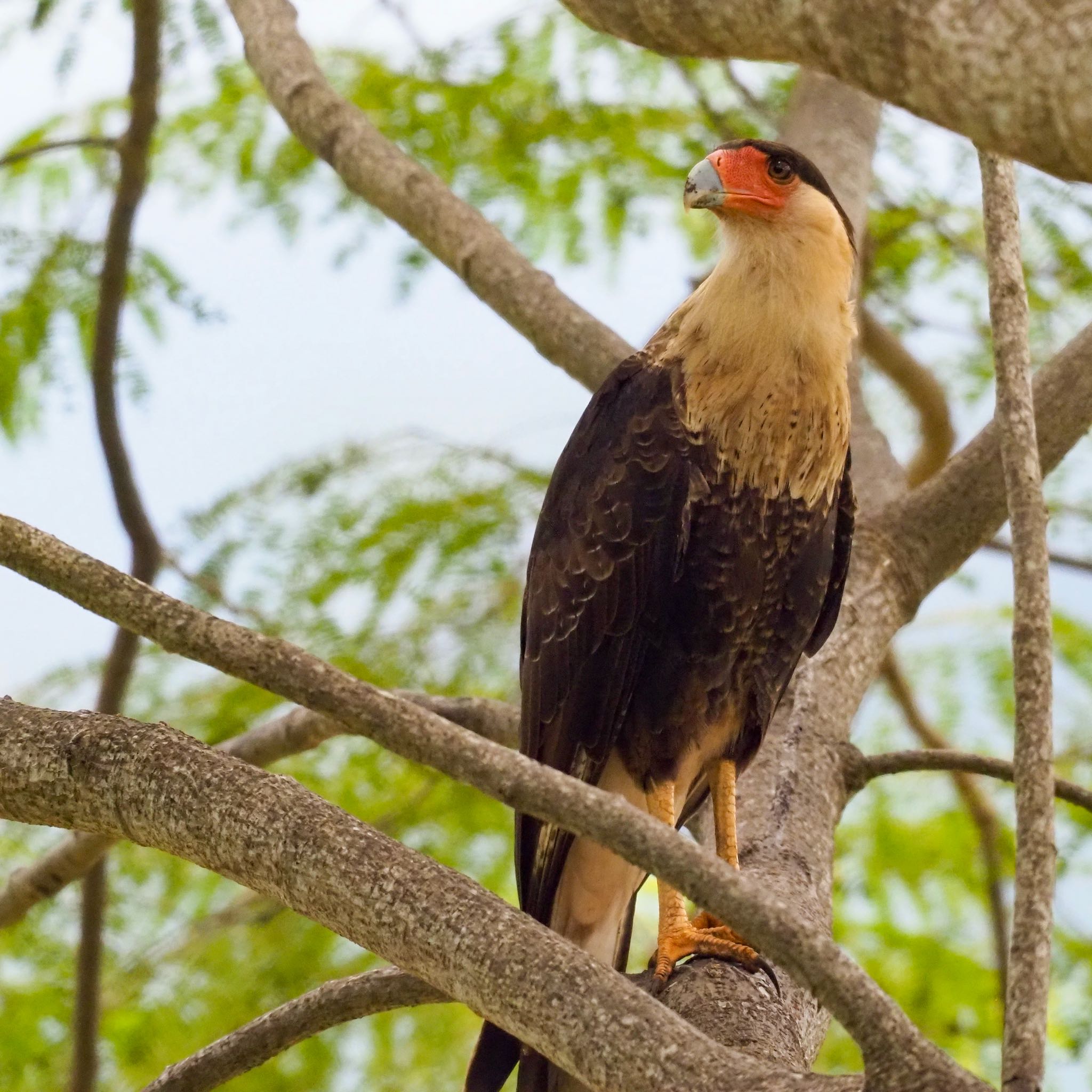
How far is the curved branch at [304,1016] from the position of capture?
216 centimetres

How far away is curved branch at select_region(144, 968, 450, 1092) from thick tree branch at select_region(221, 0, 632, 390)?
1.66m

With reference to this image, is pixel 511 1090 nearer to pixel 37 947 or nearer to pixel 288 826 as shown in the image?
pixel 37 947

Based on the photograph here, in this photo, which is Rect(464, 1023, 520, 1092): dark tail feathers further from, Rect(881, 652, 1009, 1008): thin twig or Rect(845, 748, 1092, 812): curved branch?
Rect(881, 652, 1009, 1008): thin twig

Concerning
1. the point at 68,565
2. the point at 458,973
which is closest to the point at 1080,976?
the point at 458,973

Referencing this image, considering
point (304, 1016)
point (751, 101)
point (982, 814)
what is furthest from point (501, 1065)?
point (751, 101)

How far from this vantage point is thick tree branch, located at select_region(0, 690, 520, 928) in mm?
2918

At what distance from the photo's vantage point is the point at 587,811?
131 cm

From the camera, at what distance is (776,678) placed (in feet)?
9.50

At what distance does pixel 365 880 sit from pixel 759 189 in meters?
1.71

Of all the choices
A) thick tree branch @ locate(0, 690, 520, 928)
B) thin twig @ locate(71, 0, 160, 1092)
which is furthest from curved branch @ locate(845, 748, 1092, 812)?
thin twig @ locate(71, 0, 160, 1092)

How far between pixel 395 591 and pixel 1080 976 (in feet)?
7.41

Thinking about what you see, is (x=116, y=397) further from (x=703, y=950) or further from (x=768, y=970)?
(x=768, y=970)

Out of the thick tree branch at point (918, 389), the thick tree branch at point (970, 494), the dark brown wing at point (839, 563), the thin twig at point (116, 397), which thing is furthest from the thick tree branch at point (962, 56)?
the thick tree branch at point (918, 389)

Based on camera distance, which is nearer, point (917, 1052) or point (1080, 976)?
point (917, 1052)
